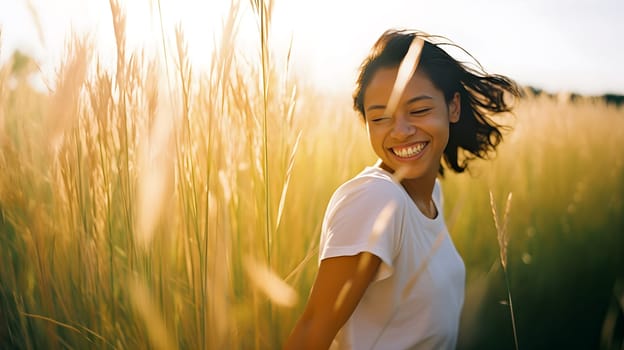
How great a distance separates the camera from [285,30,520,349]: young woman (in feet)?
3.74

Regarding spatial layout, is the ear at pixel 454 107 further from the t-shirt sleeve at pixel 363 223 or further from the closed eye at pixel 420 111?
the t-shirt sleeve at pixel 363 223

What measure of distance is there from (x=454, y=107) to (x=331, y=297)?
2.44 feet

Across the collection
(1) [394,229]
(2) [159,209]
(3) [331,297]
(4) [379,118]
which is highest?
(4) [379,118]

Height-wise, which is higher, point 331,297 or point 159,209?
point 159,209

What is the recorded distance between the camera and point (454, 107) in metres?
1.63

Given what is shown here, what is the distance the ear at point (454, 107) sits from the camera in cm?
160

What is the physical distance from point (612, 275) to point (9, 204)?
7.71 ft

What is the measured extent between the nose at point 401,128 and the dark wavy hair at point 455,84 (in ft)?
0.42

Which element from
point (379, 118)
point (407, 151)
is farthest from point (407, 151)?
point (379, 118)

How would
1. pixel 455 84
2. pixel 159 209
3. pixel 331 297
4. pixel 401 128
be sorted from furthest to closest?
pixel 455 84 < pixel 401 128 < pixel 331 297 < pixel 159 209

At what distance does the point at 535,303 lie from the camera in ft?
7.68

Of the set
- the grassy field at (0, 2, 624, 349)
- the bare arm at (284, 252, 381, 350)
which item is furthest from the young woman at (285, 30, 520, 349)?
the grassy field at (0, 2, 624, 349)

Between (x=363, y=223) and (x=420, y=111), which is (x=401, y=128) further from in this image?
(x=363, y=223)

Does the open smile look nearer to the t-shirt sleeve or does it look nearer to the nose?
the nose
